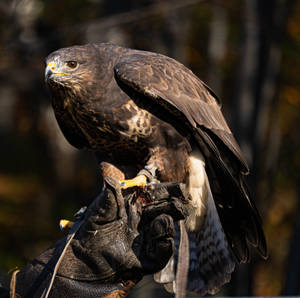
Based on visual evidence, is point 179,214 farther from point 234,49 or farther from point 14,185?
point 14,185

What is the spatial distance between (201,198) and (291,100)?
705 cm

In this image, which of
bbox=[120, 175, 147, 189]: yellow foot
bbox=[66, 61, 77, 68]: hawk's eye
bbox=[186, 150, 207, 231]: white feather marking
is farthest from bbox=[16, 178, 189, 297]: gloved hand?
bbox=[66, 61, 77, 68]: hawk's eye

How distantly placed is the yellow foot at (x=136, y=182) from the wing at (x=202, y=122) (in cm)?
47

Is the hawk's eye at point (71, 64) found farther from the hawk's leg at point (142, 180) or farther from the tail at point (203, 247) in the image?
the tail at point (203, 247)

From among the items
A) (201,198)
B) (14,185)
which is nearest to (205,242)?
(201,198)

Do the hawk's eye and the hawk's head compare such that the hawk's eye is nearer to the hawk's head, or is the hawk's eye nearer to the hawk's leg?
the hawk's head

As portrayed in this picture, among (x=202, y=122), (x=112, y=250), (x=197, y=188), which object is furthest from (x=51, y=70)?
(x=197, y=188)

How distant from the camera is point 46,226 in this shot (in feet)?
38.2

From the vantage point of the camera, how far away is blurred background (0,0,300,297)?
813 cm

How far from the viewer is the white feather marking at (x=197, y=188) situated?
170 inches

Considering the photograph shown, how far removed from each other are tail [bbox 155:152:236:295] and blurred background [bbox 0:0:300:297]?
29cm

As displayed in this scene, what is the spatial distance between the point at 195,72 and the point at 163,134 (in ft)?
24.5

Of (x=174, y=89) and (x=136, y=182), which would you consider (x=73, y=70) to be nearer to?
(x=174, y=89)

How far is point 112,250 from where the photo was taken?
3.46m
